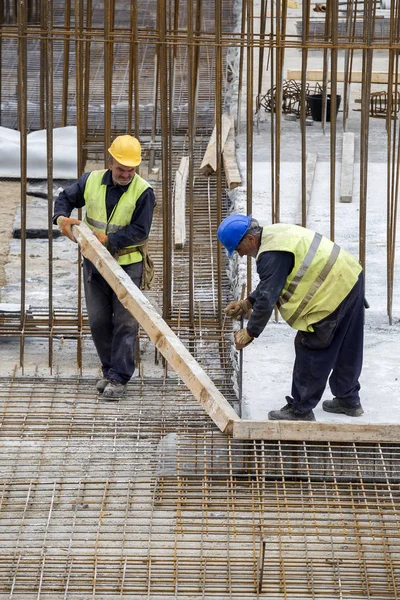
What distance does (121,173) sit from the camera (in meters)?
7.20

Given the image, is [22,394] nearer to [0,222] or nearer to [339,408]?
[339,408]

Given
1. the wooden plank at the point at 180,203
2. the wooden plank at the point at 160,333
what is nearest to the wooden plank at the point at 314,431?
the wooden plank at the point at 160,333

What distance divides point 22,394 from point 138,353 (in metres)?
0.95

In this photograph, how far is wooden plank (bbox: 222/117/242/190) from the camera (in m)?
11.4

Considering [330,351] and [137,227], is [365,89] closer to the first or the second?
[137,227]

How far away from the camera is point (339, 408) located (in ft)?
22.4

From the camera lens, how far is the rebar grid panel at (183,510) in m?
5.27

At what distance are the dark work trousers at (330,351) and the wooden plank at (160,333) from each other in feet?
2.29

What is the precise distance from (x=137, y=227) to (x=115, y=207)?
20cm

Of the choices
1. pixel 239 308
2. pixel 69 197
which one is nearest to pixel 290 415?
pixel 239 308

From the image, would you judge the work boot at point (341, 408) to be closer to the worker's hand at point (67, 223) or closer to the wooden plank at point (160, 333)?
the wooden plank at point (160, 333)

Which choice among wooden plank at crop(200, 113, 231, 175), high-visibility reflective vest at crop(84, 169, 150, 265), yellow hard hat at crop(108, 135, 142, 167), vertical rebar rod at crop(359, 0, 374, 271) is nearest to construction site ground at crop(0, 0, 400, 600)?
high-visibility reflective vest at crop(84, 169, 150, 265)

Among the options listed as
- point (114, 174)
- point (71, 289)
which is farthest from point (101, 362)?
point (71, 289)

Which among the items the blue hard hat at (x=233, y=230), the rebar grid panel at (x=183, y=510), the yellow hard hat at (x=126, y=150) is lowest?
the rebar grid panel at (x=183, y=510)
